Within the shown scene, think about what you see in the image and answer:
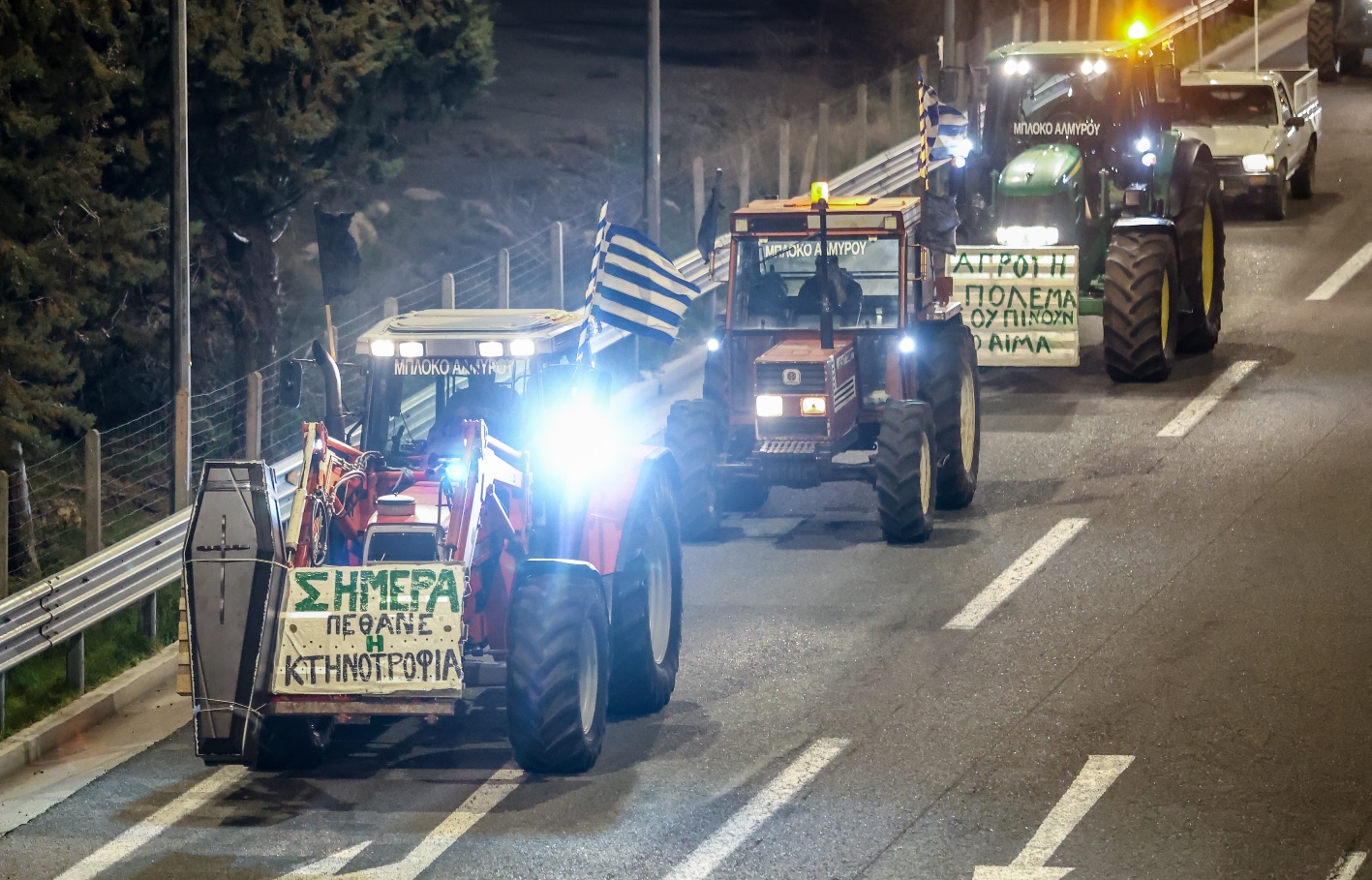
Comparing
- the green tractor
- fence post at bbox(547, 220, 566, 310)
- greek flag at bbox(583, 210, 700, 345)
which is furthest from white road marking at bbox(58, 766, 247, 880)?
the green tractor

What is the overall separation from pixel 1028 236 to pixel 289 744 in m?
12.3

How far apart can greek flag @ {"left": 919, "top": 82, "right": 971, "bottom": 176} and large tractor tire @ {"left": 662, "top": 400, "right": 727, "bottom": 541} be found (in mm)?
3222

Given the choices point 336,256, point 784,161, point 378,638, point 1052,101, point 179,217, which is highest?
point 1052,101

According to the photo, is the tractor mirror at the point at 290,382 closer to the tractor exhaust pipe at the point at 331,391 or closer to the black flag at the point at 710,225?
the tractor exhaust pipe at the point at 331,391

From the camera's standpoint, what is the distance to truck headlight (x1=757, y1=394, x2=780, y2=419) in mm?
17203

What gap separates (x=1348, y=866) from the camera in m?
10.7

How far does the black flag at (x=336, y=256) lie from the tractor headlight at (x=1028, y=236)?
11.2 metres

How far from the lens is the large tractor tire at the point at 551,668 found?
1166 centimetres

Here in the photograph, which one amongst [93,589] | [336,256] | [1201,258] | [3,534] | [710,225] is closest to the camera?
[336,256]

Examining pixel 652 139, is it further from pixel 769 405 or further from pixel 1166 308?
pixel 769 405

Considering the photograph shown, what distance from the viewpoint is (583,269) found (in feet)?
96.4

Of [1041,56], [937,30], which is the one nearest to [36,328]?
[1041,56]

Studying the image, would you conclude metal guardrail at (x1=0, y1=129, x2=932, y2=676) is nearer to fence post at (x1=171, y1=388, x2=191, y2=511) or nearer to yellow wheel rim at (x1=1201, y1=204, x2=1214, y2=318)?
fence post at (x1=171, y1=388, x2=191, y2=511)

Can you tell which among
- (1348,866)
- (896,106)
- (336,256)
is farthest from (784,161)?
(1348,866)
